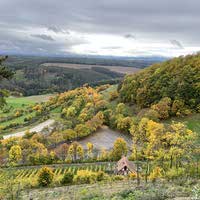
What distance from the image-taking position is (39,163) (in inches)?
3863

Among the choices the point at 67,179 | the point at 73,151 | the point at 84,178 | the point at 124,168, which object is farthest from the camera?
the point at 73,151

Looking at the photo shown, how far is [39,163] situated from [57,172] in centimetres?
1260

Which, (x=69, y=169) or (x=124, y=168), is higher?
(x=124, y=168)

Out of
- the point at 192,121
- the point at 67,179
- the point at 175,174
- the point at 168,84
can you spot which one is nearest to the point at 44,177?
the point at 67,179

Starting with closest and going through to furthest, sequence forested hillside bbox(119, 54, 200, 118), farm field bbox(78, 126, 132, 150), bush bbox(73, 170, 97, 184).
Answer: bush bbox(73, 170, 97, 184), farm field bbox(78, 126, 132, 150), forested hillside bbox(119, 54, 200, 118)

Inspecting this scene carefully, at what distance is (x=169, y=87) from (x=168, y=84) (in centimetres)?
397

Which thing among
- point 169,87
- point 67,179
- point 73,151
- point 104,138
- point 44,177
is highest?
point 169,87

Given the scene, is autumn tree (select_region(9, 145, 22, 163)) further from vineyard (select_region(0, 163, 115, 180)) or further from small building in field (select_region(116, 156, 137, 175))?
small building in field (select_region(116, 156, 137, 175))

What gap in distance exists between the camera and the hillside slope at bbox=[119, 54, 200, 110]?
407 ft

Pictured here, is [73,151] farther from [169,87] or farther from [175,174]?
[175,174]

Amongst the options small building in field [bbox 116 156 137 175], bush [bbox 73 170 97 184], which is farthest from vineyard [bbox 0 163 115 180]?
bush [bbox 73 170 97 184]

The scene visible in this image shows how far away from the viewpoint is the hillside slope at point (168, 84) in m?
124

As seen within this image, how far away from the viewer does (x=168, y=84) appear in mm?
134500

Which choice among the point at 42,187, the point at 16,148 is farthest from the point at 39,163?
the point at 42,187
